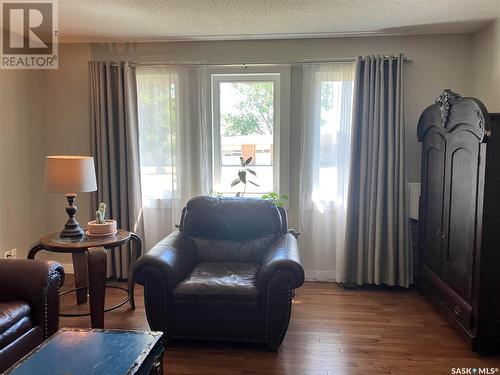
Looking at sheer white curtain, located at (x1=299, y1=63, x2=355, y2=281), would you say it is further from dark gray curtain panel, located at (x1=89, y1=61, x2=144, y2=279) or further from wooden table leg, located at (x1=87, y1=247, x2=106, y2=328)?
wooden table leg, located at (x1=87, y1=247, x2=106, y2=328)

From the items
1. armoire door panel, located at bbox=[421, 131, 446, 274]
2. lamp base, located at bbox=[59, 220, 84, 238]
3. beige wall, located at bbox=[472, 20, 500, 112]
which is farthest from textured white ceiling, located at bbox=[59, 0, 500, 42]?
lamp base, located at bbox=[59, 220, 84, 238]

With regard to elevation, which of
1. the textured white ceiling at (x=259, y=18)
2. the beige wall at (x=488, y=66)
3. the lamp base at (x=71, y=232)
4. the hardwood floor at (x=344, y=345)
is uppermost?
the textured white ceiling at (x=259, y=18)

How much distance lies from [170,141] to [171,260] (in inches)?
59.8

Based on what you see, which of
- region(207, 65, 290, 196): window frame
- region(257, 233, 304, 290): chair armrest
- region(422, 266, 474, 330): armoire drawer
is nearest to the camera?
region(257, 233, 304, 290): chair armrest

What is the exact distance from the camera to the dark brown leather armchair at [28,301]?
2.16 m

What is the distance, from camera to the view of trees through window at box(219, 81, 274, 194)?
3912 mm

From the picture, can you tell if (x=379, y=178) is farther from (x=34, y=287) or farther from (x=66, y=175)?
(x=34, y=287)

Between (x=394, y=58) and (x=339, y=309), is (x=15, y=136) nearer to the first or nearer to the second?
(x=339, y=309)

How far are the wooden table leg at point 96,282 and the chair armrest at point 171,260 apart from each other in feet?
1.14

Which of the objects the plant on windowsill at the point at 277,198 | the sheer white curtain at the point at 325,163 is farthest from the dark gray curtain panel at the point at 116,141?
the sheer white curtain at the point at 325,163

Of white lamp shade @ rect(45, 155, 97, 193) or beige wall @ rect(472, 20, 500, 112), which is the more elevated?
beige wall @ rect(472, 20, 500, 112)

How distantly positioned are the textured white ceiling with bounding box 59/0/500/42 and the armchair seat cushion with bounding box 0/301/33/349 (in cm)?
199

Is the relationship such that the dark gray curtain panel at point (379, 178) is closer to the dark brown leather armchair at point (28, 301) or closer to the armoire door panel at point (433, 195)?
the armoire door panel at point (433, 195)

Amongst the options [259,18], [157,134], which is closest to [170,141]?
[157,134]
